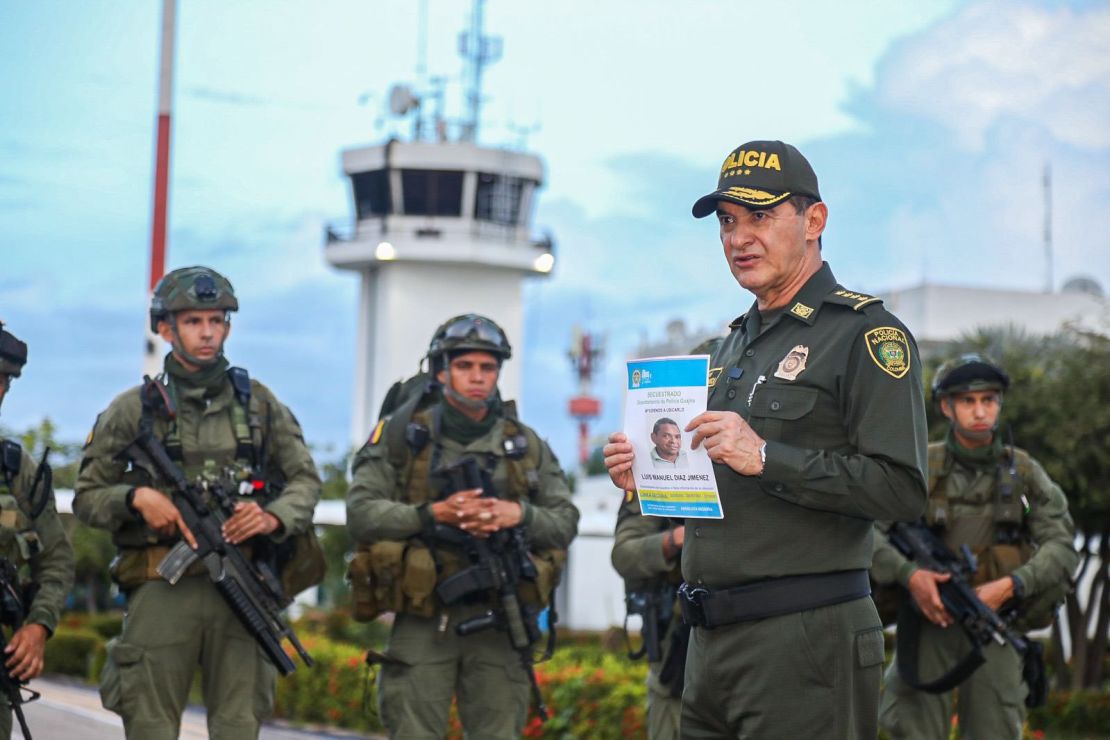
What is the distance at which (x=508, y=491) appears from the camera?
7176 millimetres

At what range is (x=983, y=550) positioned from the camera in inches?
289

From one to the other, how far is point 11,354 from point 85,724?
7056 mm

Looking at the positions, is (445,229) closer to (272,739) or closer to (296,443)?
(272,739)

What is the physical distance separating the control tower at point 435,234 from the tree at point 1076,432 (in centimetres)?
2535

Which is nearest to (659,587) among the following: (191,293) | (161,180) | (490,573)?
(490,573)

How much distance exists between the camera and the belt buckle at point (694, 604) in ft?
13.8

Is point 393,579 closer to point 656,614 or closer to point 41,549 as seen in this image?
point 656,614

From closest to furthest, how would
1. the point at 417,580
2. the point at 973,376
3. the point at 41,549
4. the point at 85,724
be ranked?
1. the point at 41,549
2. the point at 417,580
3. the point at 973,376
4. the point at 85,724

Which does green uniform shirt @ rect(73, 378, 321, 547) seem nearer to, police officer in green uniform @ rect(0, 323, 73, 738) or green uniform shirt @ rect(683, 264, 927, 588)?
police officer in green uniform @ rect(0, 323, 73, 738)

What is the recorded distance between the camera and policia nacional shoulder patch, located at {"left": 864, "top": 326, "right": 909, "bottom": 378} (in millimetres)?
4031

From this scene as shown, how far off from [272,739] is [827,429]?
30.0 ft

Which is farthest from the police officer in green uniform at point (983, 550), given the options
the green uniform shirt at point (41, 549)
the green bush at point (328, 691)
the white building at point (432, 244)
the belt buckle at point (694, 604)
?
the white building at point (432, 244)

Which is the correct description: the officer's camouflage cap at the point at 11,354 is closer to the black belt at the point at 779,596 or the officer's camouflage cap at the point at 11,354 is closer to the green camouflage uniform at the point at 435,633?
the green camouflage uniform at the point at 435,633

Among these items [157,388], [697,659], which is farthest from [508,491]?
[697,659]
